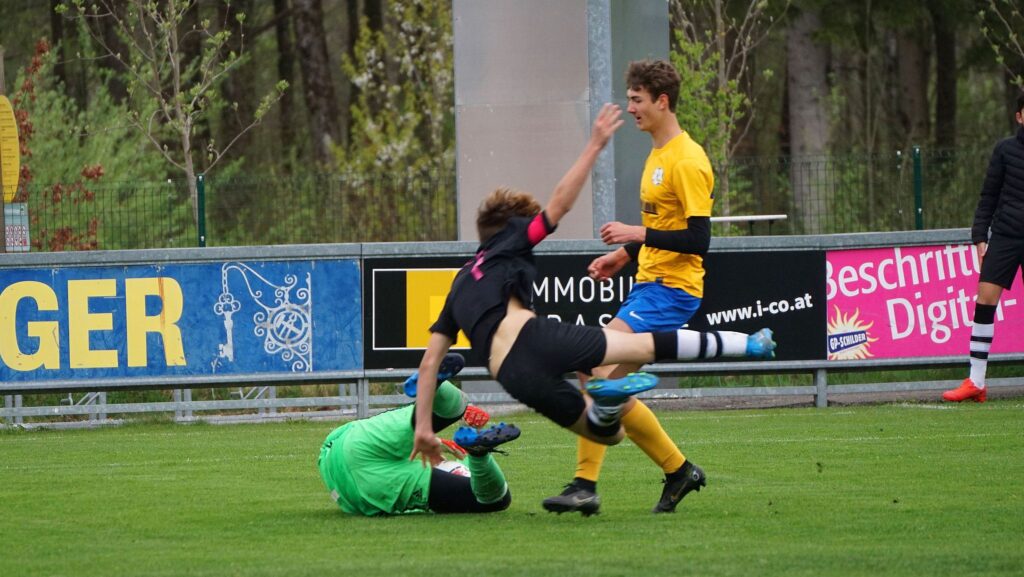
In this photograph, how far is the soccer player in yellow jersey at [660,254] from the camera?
25.5ft

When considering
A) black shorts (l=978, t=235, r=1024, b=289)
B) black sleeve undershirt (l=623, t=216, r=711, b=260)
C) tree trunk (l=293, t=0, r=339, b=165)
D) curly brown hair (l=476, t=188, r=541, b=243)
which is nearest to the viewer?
curly brown hair (l=476, t=188, r=541, b=243)

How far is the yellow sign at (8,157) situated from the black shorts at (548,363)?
32.5ft

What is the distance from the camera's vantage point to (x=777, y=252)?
1446 centimetres

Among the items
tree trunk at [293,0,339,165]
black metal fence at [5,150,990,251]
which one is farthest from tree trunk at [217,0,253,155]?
black metal fence at [5,150,990,251]

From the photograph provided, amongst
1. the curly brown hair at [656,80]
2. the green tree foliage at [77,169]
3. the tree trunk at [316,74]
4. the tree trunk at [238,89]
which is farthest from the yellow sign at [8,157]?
the tree trunk at [238,89]

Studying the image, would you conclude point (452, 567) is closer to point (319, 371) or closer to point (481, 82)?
point (319, 371)

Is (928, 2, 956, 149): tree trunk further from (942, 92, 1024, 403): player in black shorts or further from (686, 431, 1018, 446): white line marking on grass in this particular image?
(686, 431, 1018, 446): white line marking on grass

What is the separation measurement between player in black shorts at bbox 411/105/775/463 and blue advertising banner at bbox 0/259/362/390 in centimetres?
686

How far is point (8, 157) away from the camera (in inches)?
626

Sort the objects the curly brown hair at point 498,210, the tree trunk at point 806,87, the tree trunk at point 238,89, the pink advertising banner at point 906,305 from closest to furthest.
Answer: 1. the curly brown hair at point 498,210
2. the pink advertising banner at point 906,305
3. the tree trunk at point 806,87
4. the tree trunk at point 238,89

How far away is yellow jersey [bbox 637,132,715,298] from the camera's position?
790 cm

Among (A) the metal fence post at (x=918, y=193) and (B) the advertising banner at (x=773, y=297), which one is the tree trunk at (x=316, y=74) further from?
(B) the advertising banner at (x=773, y=297)

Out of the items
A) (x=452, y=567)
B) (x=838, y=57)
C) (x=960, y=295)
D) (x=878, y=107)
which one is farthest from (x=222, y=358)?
(x=878, y=107)

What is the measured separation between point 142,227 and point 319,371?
5314mm
